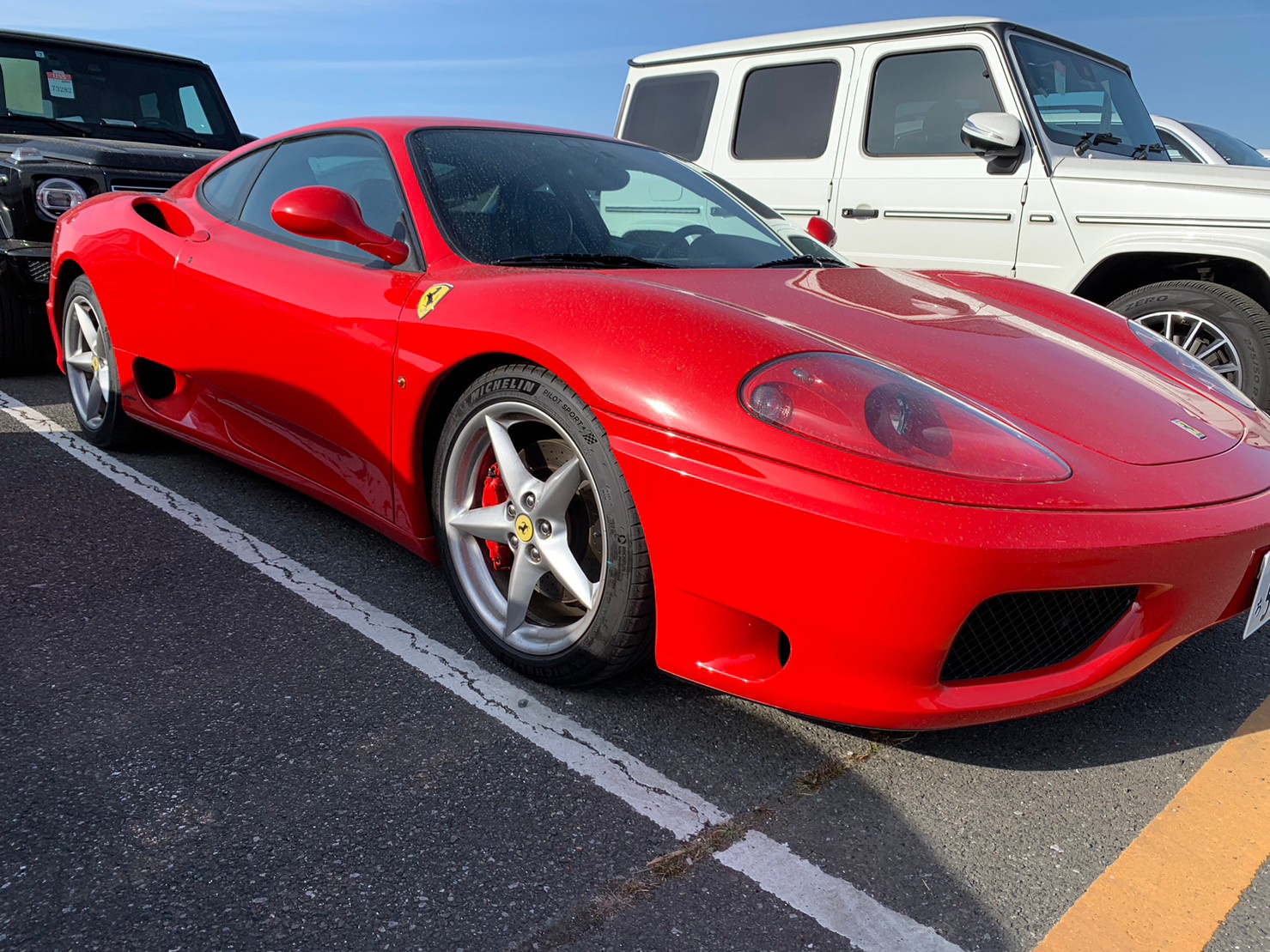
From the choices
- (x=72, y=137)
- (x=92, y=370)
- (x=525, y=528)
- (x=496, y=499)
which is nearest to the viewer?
(x=525, y=528)

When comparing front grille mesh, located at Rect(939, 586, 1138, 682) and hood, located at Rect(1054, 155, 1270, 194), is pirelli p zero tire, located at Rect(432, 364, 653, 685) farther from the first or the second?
hood, located at Rect(1054, 155, 1270, 194)

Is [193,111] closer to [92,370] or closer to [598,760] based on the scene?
[92,370]

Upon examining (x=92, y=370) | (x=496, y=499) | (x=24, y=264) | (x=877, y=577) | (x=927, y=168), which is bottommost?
(x=92, y=370)

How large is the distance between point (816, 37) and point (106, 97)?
3.90m

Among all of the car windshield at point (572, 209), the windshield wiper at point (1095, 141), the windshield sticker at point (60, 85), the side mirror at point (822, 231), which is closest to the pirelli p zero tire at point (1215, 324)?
the windshield wiper at point (1095, 141)

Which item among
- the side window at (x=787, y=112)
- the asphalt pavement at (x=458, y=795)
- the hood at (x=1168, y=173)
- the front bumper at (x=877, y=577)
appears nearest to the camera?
the asphalt pavement at (x=458, y=795)

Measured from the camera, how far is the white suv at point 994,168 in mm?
4301

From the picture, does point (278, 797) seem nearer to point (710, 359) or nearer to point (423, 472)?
point (423, 472)

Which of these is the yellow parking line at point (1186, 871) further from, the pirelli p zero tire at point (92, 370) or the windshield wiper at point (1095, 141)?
the windshield wiper at point (1095, 141)

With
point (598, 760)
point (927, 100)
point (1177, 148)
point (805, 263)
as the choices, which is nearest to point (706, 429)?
point (598, 760)

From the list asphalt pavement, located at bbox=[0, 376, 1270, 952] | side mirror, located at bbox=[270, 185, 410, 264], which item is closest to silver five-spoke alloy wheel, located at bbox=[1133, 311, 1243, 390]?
asphalt pavement, located at bbox=[0, 376, 1270, 952]

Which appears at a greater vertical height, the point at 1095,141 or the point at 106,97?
the point at 1095,141

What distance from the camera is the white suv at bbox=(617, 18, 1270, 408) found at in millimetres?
4301

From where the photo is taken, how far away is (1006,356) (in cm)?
225
